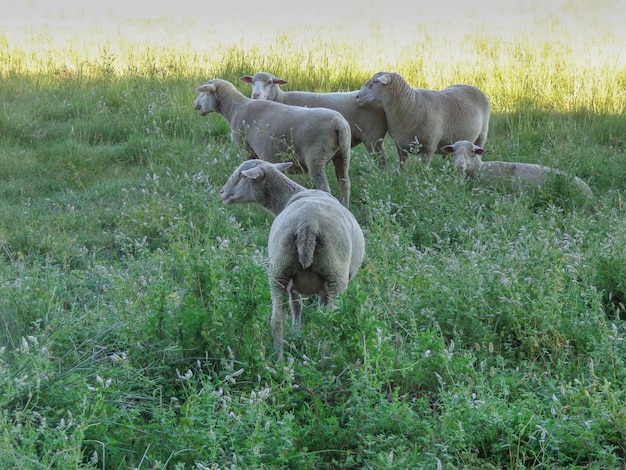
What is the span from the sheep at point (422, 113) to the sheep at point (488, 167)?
313 millimetres

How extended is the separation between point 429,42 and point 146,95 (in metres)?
5.94

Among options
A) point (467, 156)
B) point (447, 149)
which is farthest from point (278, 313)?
point (447, 149)

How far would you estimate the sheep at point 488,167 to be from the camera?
30.1 feet

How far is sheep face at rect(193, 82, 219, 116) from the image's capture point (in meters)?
9.91

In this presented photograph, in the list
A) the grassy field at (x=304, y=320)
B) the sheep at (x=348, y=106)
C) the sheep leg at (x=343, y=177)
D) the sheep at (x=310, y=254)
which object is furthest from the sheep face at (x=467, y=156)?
the sheep at (x=310, y=254)

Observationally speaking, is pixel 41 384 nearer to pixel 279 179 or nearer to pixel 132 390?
pixel 132 390

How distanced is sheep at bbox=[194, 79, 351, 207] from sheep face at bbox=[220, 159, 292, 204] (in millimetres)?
1448

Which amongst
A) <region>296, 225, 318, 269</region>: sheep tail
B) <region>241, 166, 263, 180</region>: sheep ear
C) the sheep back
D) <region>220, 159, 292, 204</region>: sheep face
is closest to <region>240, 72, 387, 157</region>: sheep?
<region>220, 159, 292, 204</region>: sheep face

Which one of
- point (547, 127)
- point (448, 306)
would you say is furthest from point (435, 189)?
point (547, 127)

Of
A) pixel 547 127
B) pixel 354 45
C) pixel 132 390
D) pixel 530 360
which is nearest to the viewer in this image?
A: pixel 132 390

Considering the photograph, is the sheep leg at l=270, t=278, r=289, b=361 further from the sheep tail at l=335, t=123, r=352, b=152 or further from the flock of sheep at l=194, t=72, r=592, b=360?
the sheep tail at l=335, t=123, r=352, b=152

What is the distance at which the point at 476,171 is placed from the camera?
9.45 meters

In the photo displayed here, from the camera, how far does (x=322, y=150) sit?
847 cm

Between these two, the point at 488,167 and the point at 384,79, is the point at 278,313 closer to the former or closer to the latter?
the point at 488,167
